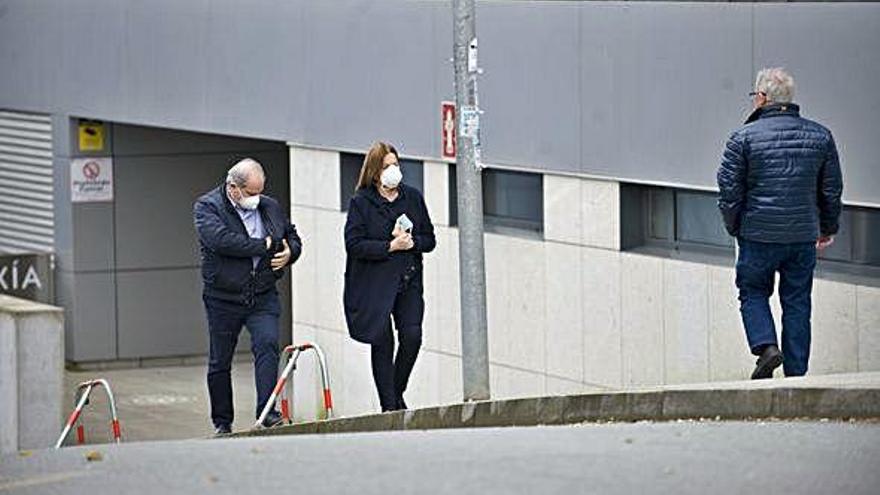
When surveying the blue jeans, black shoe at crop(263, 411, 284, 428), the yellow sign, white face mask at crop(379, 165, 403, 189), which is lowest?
black shoe at crop(263, 411, 284, 428)

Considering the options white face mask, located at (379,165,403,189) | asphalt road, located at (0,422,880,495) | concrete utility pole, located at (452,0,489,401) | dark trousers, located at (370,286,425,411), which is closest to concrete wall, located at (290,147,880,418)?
concrete utility pole, located at (452,0,489,401)

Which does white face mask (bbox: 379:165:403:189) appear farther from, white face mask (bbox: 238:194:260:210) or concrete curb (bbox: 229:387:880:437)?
concrete curb (bbox: 229:387:880:437)

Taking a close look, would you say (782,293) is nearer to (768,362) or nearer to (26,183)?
(768,362)

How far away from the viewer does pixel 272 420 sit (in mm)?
12562

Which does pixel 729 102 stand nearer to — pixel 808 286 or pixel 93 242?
pixel 808 286

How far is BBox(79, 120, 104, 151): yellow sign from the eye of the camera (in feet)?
72.8

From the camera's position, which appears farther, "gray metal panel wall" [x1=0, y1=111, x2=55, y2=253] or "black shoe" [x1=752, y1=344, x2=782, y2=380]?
"gray metal panel wall" [x1=0, y1=111, x2=55, y2=253]

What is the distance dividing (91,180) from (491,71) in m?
7.09

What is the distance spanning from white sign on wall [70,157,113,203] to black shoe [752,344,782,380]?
39.6 ft

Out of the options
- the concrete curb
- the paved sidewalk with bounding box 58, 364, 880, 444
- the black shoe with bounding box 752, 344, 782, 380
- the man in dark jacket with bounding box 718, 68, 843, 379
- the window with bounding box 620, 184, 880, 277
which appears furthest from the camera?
the window with bounding box 620, 184, 880, 277

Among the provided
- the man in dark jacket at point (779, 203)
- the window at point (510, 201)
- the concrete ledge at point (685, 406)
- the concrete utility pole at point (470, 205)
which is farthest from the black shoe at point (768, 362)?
the window at point (510, 201)

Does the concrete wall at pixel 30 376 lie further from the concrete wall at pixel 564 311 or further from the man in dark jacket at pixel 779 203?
the man in dark jacket at pixel 779 203

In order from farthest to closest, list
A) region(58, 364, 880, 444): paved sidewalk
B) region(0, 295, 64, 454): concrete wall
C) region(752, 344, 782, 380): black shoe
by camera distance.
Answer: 1. region(0, 295, 64, 454): concrete wall
2. region(752, 344, 782, 380): black shoe
3. region(58, 364, 880, 444): paved sidewalk

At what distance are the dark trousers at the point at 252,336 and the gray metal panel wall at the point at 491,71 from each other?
3013 millimetres
